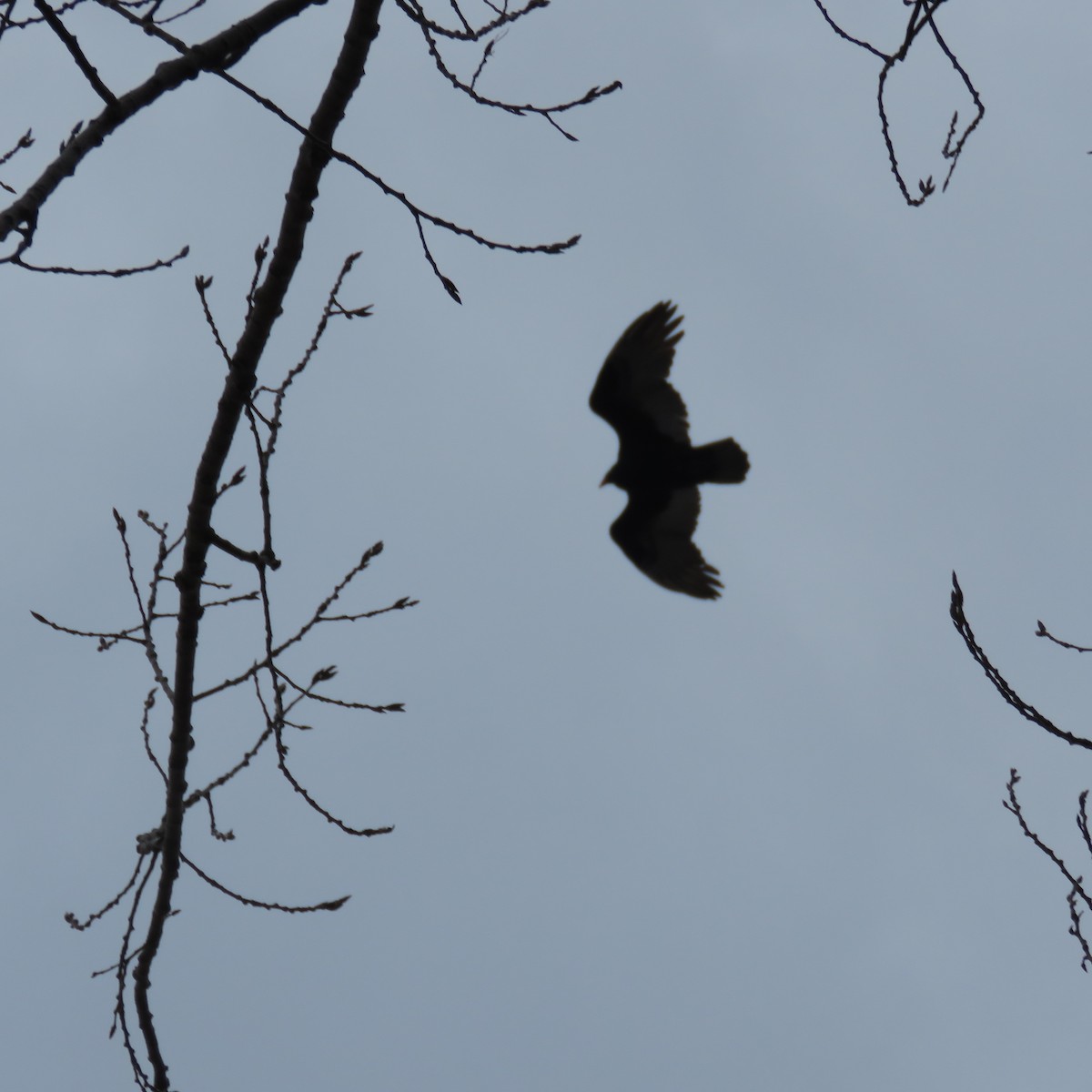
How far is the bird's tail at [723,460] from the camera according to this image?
573 cm

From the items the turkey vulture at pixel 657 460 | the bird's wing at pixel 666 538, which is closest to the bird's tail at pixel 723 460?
the turkey vulture at pixel 657 460

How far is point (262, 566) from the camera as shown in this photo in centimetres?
292

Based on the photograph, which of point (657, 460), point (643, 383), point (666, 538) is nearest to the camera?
point (643, 383)

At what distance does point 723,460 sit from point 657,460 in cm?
36

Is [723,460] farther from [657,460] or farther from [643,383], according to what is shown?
[643,383]

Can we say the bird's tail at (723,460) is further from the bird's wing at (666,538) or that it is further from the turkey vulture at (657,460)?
the bird's wing at (666,538)

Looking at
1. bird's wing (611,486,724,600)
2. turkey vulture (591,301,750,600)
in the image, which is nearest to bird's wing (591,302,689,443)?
turkey vulture (591,301,750,600)

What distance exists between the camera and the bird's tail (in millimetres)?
5727

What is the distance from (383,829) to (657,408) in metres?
2.71

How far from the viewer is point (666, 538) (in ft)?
20.0

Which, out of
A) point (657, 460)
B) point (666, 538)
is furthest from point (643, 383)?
point (666, 538)

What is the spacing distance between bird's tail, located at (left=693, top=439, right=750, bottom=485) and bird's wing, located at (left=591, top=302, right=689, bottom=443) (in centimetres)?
21

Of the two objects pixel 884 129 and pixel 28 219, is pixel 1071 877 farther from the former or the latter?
pixel 28 219

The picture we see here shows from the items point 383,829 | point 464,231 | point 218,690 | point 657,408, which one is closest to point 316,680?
point 218,690
